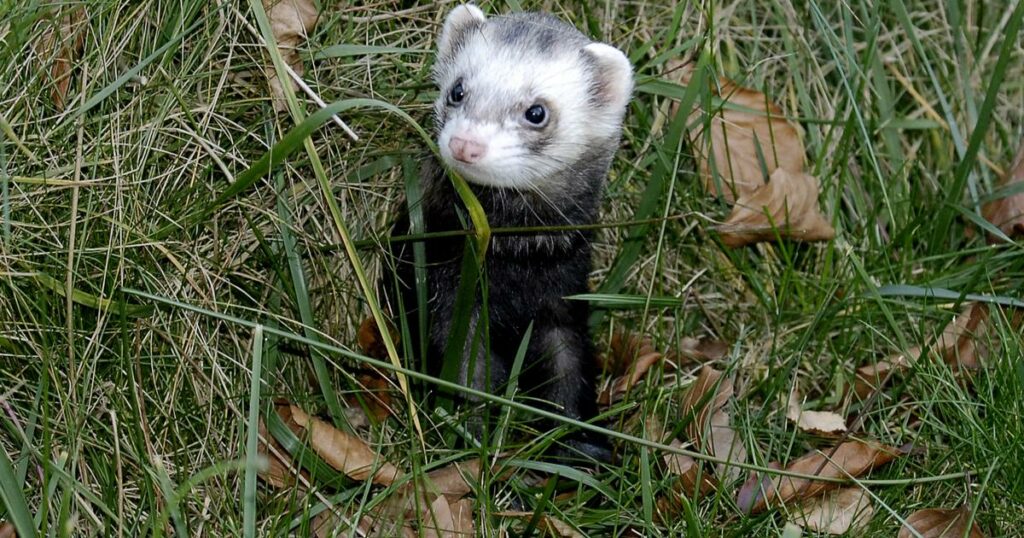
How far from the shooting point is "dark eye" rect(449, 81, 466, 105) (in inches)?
128

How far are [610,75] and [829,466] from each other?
1219mm

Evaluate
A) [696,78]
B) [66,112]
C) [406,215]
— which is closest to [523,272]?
[406,215]

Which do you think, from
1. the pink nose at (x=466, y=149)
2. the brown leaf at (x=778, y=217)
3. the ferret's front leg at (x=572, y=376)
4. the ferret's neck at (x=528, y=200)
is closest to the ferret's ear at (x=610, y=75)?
the ferret's neck at (x=528, y=200)

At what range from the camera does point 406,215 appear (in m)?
3.71

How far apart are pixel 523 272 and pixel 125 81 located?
3.94 ft

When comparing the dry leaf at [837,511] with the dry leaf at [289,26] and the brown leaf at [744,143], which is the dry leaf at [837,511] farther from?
the dry leaf at [289,26]

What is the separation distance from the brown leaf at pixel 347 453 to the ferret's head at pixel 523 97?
805 millimetres

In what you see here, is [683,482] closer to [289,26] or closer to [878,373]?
[878,373]

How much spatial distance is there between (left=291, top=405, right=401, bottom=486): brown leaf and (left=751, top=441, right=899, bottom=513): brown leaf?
3.22 ft

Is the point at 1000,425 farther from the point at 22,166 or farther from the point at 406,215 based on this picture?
the point at 22,166

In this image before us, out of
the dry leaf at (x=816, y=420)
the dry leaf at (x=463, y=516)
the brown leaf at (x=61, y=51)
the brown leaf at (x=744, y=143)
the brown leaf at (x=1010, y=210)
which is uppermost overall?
the brown leaf at (x=61, y=51)

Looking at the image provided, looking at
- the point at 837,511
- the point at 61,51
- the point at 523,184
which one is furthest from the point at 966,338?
the point at 61,51

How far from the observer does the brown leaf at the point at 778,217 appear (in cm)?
409

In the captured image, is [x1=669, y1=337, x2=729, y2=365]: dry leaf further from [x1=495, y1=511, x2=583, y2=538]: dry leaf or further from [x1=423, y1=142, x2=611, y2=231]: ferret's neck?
[x1=495, y1=511, x2=583, y2=538]: dry leaf
